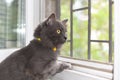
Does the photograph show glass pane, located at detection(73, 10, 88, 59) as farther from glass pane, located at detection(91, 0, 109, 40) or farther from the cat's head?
the cat's head

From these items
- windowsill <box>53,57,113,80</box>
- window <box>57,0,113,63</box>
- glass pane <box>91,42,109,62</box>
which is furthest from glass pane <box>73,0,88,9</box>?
windowsill <box>53,57,113,80</box>

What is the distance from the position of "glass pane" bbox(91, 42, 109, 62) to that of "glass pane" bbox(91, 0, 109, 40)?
55 millimetres

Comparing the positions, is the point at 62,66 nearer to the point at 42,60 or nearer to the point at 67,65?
the point at 67,65

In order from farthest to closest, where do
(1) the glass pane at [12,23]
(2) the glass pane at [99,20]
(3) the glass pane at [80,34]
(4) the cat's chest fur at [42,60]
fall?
(1) the glass pane at [12,23] → (3) the glass pane at [80,34] → (2) the glass pane at [99,20] → (4) the cat's chest fur at [42,60]

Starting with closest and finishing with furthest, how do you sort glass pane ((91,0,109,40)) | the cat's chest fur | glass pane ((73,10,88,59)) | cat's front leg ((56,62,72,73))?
the cat's chest fur → cat's front leg ((56,62,72,73)) → glass pane ((91,0,109,40)) → glass pane ((73,10,88,59))

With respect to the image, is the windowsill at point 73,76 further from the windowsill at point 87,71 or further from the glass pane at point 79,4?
Result: the glass pane at point 79,4

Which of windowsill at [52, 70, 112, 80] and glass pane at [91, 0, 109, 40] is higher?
glass pane at [91, 0, 109, 40]

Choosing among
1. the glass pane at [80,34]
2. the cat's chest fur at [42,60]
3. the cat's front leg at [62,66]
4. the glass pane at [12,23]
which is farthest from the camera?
the glass pane at [12,23]

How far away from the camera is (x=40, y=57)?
111 cm

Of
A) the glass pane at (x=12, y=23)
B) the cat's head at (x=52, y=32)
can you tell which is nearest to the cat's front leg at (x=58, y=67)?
the cat's head at (x=52, y=32)

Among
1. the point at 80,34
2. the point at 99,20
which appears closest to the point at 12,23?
the point at 80,34

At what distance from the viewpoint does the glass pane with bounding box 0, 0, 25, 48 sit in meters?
1.64

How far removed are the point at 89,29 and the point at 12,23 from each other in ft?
2.47

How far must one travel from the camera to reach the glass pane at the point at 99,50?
4.37 ft
